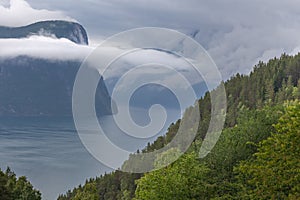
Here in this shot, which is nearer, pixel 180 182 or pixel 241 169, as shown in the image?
pixel 241 169

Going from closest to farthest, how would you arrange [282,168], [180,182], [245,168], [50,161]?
[282,168], [245,168], [180,182], [50,161]

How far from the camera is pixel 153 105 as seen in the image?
18.8 metres

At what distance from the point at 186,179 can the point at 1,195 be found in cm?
1084

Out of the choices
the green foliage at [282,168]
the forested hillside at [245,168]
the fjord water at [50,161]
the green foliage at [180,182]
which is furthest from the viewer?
the fjord water at [50,161]

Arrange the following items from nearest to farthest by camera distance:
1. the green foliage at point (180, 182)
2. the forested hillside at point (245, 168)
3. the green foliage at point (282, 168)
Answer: the green foliage at point (282, 168) → the forested hillside at point (245, 168) → the green foliage at point (180, 182)

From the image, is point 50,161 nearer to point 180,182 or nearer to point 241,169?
point 180,182

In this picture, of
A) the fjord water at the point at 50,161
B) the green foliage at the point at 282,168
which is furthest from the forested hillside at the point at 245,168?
the fjord water at the point at 50,161

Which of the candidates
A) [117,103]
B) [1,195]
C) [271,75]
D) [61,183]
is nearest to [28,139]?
[61,183]

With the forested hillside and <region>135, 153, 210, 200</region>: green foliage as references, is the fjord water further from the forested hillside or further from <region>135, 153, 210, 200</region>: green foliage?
<region>135, 153, 210, 200</region>: green foliage

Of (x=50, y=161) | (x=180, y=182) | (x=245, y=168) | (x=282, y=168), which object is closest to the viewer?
(x=282, y=168)

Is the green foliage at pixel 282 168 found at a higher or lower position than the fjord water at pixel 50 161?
lower

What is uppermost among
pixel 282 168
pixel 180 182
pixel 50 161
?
pixel 50 161

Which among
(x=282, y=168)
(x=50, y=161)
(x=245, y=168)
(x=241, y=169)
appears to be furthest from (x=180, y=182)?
(x=50, y=161)

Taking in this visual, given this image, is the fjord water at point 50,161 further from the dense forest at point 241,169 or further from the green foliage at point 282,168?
the green foliage at point 282,168
